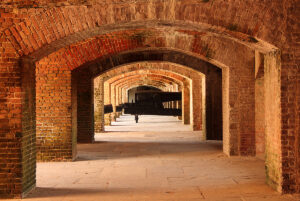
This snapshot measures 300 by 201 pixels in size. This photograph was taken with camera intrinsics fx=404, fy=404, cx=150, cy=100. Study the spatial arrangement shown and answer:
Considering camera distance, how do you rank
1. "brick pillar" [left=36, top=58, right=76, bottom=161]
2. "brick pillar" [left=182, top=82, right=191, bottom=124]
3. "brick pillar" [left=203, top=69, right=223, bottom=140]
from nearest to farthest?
1. "brick pillar" [left=36, top=58, right=76, bottom=161]
2. "brick pillar" [left=203, top=69, right=223, bottom=140]
3. "brick pillar" [left=182, top=82, right=191, bottom=124]

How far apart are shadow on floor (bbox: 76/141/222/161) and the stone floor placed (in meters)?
0.02

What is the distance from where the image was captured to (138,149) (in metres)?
11.3

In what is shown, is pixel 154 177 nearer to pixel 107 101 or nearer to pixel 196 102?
pixel 196 102

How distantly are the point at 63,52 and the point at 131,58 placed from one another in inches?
133

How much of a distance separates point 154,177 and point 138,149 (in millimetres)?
4005

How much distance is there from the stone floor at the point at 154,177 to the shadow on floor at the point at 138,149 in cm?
2

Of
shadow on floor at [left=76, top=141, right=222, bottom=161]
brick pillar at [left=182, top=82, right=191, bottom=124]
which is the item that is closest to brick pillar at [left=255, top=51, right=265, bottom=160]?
shadow on floor at [left=76, top=141, right=222, bottom=161]

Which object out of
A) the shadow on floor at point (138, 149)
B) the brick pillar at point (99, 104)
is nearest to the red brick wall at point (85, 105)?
the shadow on floor at point (138, 149)

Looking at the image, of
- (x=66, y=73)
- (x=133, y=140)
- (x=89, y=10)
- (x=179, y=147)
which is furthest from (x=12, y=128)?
(x=133, y=140)

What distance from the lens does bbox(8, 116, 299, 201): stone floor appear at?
593 cm

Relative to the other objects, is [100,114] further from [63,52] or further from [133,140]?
[63,52]

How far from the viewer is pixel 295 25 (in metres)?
5.84

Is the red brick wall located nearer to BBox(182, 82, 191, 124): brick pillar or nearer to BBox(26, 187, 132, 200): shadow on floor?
BBox(26, 187, 132, 200): shadow on floor

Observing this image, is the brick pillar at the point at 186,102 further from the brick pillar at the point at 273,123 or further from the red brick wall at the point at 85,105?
the brick pillar at the point at 273,123
